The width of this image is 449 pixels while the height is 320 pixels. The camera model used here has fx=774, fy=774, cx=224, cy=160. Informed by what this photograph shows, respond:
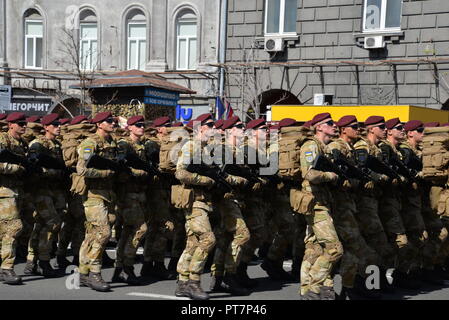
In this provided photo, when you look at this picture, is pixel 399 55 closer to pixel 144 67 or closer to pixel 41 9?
pixel 144 67

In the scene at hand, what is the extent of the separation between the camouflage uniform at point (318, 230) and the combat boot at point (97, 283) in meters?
2.26

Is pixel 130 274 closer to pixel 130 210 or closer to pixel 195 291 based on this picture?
pixel 130 210

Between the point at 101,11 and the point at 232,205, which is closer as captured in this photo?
the point at 232,205

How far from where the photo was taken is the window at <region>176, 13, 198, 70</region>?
2394cm

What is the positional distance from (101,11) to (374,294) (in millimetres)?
18558

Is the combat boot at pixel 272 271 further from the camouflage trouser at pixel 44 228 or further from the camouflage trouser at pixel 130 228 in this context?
the camouflage trouser at pixel 44 228

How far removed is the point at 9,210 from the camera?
9008 millimetres

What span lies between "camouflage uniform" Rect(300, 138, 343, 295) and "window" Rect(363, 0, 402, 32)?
1286 centimetres

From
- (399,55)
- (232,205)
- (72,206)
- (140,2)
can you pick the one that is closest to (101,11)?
(140,2)

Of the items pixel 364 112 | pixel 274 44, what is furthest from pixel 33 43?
pixel 364 112

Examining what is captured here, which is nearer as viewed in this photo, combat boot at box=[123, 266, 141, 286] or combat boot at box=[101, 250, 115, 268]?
combat boot at box=[123, 266, 141, 286]

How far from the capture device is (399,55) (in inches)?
778

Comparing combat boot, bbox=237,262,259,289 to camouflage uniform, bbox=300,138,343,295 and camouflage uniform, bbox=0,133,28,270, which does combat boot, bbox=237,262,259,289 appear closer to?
camouflage uniform, bbox=300,138,343,295

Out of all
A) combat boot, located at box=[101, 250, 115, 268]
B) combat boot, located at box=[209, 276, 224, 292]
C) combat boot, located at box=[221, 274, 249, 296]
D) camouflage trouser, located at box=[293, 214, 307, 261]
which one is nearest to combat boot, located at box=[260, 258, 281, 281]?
camouflage trouser, located at box=[293, 214, 307, 261]
